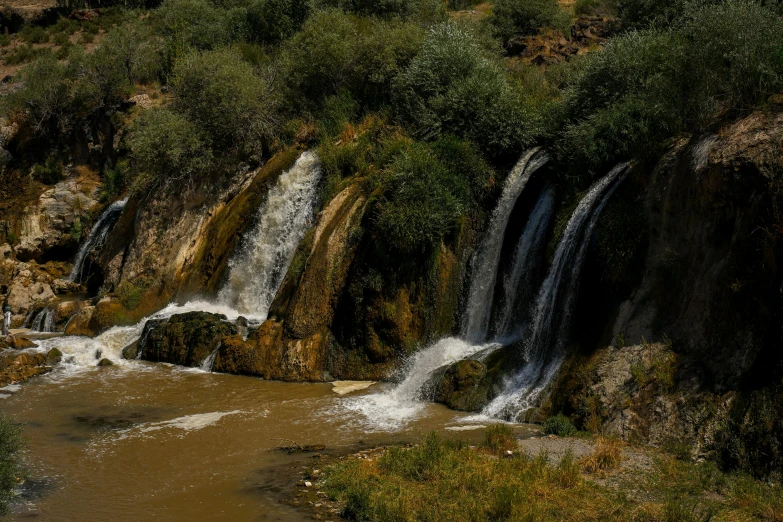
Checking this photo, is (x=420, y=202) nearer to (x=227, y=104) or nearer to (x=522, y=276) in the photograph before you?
(x=522, y=276)

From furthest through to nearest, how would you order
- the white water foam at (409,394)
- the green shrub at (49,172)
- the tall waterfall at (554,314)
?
the green shrub at (49,172) → the white water foam at (409,394) → the tall waterfall at (554,314)

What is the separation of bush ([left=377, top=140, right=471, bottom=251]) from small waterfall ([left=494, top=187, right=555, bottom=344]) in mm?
1714

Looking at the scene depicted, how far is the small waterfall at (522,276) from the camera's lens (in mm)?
15008

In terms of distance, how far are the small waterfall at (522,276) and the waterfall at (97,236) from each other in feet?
56.5

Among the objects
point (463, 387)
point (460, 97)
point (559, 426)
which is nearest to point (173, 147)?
point (460, 97)

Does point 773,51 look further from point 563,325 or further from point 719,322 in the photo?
point 563,325

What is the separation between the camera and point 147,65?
113 feet

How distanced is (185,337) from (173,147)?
7962 mm

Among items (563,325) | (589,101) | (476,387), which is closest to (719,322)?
(563,325)

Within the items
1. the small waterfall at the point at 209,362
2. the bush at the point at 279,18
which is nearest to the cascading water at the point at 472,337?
the small waterfall at the point at 209,362

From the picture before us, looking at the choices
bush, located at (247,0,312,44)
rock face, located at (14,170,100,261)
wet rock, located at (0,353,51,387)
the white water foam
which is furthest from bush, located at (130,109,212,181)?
the white water foam

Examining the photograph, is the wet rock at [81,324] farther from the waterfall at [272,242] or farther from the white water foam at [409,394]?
the white water foam at [409,394]

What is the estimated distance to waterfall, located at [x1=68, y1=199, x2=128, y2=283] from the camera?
27.0 metres

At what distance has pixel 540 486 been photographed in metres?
9.16
